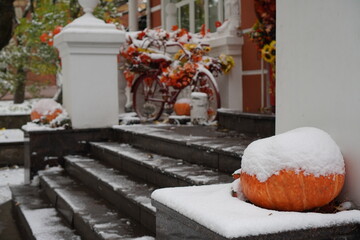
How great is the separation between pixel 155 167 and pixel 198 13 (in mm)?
5883

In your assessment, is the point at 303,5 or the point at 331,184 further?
the point at 303,5

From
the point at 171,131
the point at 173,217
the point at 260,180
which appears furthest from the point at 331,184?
the point at 171,131

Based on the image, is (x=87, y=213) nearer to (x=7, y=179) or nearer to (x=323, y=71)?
(x=323, y=71)

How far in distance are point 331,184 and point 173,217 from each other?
687mm

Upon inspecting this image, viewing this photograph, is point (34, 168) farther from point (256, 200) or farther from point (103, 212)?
point (256, 200)

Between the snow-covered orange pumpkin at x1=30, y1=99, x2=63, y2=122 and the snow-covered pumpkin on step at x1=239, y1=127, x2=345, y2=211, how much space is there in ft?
15.9

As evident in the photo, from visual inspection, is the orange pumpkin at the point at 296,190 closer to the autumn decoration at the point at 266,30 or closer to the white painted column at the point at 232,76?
the autumn decoration at the point at 266,30

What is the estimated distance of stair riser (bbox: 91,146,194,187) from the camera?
4.20 m

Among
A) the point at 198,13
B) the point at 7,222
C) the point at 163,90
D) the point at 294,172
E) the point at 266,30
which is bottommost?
the point at 7,222

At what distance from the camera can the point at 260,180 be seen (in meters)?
2.24

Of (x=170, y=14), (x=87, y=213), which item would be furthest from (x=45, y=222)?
(x=170, y=14)

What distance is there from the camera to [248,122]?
18.8 ft

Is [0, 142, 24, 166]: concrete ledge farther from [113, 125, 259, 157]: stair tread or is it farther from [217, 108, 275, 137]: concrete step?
[217, 108, 275, 137]: concrete step

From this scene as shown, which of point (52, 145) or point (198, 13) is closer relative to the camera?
point (52, 145)
